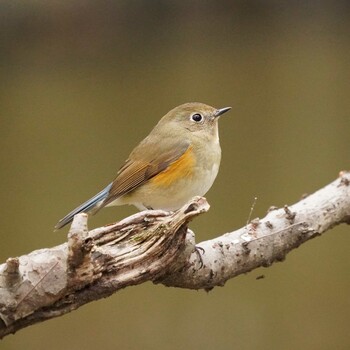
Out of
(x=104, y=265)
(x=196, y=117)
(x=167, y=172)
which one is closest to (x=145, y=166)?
(x=167, y=172)

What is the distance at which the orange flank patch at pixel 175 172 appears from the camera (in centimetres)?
296

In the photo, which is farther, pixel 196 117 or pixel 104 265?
pixel 196 117

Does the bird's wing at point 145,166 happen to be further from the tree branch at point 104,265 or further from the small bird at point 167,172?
the tree branch at point 104,265

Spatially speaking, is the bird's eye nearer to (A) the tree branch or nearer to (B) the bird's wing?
(B) the bird's wing

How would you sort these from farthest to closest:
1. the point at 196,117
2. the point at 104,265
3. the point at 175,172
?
the point at 196,117
the point at 175,172
the point at 104,265

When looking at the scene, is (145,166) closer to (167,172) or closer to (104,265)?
(167,172)

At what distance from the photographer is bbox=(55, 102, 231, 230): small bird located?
117 inches

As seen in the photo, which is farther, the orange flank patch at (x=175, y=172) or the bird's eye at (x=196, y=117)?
the bird's eye at (x=196, y=117)

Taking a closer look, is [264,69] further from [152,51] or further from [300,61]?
[152,51]

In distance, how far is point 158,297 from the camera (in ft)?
13.1

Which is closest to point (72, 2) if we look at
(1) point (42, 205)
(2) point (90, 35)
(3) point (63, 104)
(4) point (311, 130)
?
(2) point (90, 35)

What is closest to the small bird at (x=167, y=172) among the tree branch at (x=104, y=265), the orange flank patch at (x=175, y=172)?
the orange flank patch at (x=175, y=172)

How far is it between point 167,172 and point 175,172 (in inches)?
1.1

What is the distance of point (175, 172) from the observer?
9.73ft
